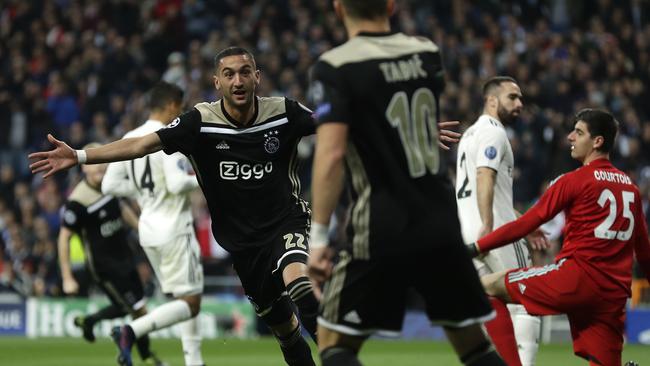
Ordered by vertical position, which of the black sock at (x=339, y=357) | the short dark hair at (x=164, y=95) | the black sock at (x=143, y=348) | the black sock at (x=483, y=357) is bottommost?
the black sock at (x=143, y=348)

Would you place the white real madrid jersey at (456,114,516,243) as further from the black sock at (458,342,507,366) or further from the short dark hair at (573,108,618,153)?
the black sock at (458,342,507,366)

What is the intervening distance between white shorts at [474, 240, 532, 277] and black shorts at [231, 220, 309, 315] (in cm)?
155

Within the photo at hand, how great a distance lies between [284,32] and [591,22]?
612 cm

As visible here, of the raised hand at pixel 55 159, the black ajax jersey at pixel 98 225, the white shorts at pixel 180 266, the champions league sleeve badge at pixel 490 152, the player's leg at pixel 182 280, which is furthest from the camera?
the black ajax jersey at pixel 98 225

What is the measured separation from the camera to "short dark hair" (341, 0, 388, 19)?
5.62m

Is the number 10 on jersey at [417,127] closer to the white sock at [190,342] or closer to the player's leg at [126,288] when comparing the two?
the white sock at [190,342]

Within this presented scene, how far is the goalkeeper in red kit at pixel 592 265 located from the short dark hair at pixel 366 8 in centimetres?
225

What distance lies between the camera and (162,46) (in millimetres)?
25469

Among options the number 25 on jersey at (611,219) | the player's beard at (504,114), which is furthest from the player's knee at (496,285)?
the player's beard at (504,114)

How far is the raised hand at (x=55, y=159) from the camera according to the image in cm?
715

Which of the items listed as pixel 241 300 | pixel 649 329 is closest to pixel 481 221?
pixel 649 329

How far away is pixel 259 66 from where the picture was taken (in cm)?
2344

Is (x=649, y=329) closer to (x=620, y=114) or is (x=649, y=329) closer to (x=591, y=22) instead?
(x=620, y=114)

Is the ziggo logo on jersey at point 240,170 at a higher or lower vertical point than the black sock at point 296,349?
higher
